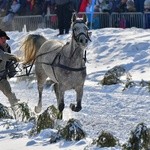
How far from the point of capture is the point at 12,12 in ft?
81.4

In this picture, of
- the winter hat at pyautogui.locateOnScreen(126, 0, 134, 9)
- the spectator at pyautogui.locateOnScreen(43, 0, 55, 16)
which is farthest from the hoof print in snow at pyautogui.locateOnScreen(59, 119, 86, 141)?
the spectator at pyautogui.locateOnScreen(43, 0, 55, 16)

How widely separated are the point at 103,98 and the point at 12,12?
12.4 m

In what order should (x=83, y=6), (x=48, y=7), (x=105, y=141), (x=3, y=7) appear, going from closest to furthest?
1. (x=105, y=141)
2. (x=83, y=6)
3. (x=48, y=7)
4. (x=3, y=7)

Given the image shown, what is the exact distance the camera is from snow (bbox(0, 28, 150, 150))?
8766 mm

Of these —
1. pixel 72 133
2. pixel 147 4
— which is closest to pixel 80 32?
pixel 72 133

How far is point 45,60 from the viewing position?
476 inches

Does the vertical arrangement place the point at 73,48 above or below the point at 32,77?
above

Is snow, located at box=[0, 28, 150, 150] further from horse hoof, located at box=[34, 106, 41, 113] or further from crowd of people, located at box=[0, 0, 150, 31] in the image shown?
crowd of people, located at box=[0, 0, 150, 31]

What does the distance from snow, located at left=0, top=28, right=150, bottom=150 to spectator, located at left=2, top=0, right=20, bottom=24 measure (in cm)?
163

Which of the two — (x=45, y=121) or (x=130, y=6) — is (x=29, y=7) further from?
(x=45, y=121)

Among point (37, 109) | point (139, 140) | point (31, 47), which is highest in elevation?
point (31, 47)

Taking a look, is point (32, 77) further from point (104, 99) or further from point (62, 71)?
point (62, 71)

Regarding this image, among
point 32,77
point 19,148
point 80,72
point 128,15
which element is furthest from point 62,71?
point 128,15

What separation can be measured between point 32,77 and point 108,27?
644cm
